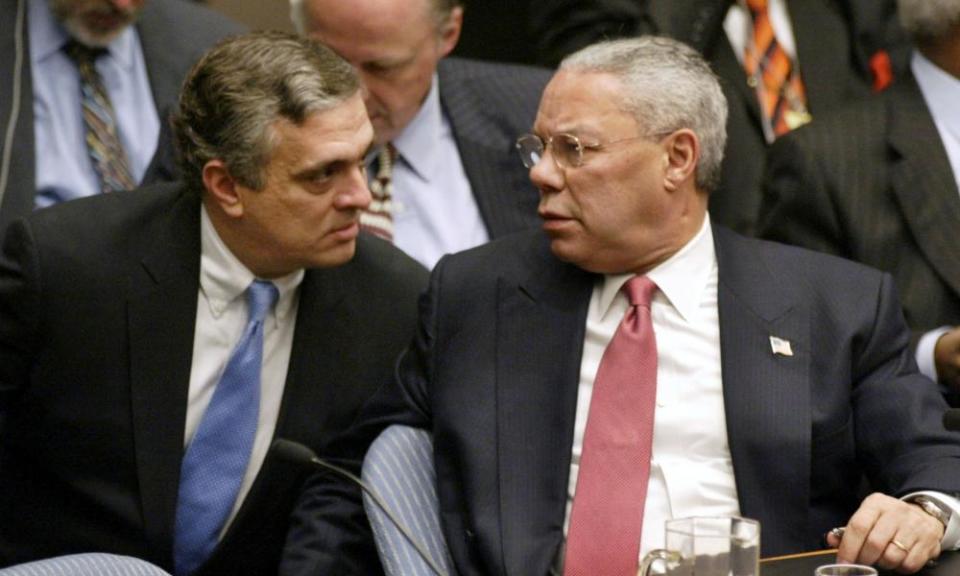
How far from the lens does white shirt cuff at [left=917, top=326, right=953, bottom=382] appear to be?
3465 millimetres

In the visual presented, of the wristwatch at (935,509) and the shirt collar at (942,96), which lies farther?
the shirt collar at (942,96)

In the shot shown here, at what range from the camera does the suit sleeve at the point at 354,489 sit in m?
3.00

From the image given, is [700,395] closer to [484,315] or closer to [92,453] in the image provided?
[484,315]

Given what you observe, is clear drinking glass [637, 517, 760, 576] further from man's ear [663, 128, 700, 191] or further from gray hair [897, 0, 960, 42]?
gray hair [897, 0, 960, 42]

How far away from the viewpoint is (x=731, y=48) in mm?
4129

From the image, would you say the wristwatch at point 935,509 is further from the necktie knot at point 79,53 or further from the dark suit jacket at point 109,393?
the necktie knot at point 79,53

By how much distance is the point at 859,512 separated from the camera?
2.66m

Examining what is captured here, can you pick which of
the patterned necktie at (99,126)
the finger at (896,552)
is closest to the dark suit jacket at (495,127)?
the patterned necktie at (99,126)

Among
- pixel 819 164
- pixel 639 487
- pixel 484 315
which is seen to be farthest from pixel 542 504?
pixel 819 164

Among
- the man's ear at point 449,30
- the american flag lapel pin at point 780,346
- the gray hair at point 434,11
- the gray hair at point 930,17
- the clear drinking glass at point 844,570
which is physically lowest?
the american flag lapel pin at point 780,346

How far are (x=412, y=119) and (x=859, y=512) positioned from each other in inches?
63.0

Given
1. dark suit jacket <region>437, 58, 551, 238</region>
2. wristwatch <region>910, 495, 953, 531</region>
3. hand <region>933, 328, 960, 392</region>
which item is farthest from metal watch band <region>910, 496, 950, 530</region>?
dark suit jacket <region>437, 58, 551, 238</region>

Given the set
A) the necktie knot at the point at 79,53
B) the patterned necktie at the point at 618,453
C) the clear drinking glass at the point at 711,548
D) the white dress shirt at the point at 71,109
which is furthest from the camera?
the necktie knot at the point at 79,53

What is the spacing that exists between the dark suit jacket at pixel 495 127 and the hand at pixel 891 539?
1.33 meters
